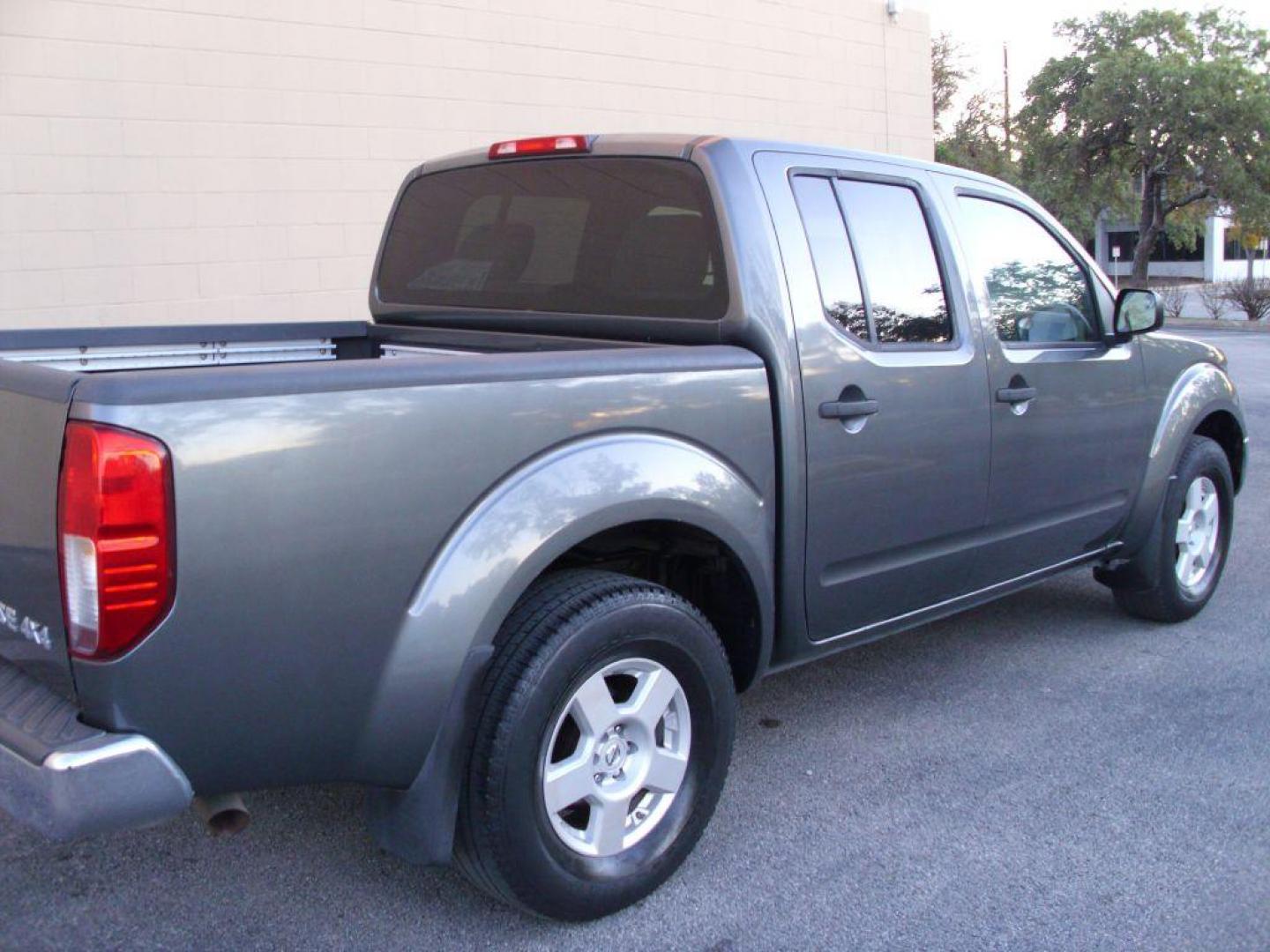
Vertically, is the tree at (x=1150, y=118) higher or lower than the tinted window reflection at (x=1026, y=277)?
higher

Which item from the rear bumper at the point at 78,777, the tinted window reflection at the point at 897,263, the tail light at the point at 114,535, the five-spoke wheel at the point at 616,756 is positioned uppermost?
the tinted window reflection at the point at 897,263

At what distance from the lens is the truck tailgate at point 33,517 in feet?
8.00

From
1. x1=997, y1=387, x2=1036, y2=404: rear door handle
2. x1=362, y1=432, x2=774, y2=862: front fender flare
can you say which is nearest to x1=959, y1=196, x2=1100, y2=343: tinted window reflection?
x1=997, y1=387, x2=1036, y2=404: rear door handle

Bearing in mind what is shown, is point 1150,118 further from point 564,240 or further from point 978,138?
point 564,240

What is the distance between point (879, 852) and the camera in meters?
3.49

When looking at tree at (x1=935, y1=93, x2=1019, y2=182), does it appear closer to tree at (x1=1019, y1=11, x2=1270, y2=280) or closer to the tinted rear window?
tree at (x1=1019, y1=11, x2=1270, y2=280)

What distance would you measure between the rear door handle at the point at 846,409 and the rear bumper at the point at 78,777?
194 cm

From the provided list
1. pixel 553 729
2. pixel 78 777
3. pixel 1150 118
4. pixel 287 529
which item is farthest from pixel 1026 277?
pixel 1150 118

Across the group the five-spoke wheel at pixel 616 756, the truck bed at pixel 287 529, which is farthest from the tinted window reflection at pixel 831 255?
the five-spoke wheel at pixel 616 756

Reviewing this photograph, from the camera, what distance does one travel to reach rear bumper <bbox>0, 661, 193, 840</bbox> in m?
2.34

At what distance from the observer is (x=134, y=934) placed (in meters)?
3.04

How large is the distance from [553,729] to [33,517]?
3.85 feet

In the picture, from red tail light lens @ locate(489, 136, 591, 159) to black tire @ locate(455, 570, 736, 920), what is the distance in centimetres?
149

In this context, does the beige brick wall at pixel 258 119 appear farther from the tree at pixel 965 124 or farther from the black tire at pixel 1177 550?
the tree at pixel 965 124
